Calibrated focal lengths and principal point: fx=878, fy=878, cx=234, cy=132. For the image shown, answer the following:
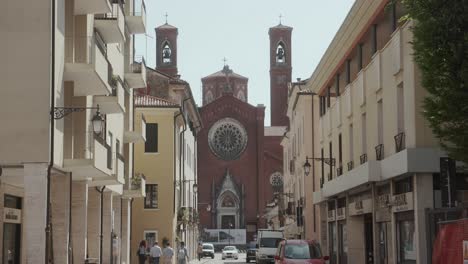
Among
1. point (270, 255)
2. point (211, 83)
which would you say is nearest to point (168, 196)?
point (270, 255)

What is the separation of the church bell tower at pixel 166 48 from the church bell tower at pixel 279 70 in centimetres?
1363

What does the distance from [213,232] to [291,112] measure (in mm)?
46943

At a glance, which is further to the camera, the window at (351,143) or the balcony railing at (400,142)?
the window at (351,143)

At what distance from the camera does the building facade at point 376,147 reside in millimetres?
23266

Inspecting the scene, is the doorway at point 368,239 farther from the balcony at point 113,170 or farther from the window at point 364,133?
the balcony at point 113,170

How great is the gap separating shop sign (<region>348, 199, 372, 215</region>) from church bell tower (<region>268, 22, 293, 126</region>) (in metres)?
87.3

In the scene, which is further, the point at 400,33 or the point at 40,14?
the point at 400,33

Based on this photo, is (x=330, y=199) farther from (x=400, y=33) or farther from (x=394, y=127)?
(x=400, y=33)

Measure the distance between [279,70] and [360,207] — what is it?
91015 mm

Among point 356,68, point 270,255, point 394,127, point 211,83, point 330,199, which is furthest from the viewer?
point 211,83

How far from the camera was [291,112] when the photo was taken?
65.9 meters

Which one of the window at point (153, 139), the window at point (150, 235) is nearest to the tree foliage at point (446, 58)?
the window at point (150, 235)

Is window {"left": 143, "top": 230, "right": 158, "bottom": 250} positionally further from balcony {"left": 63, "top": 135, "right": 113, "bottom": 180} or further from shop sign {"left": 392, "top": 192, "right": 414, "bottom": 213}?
shop sign {"left": 392, "top": 192, "right": 414, "bottom": 213}

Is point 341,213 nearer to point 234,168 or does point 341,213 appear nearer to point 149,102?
point 149,102
